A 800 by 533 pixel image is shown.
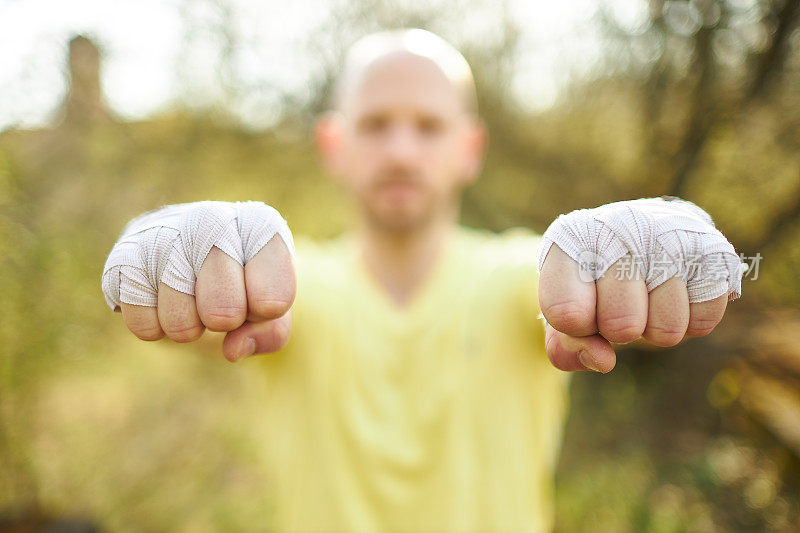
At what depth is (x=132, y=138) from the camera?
139 cm

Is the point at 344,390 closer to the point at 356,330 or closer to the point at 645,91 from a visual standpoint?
the point at 356,330

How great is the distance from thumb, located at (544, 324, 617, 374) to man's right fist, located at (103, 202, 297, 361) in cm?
23

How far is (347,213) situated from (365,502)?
1.13m

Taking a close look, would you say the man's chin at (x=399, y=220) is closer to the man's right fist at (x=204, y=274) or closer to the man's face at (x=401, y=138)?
the man's face at (x=401, y=138)

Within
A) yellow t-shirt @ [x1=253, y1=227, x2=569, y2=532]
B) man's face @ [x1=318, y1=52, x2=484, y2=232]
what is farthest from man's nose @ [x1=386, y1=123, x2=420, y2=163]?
yellow t-shirt @ [x1=253, y1=227, x2=569, y2=532]

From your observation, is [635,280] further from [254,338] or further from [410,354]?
[410,354]

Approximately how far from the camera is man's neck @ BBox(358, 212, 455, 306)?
1.00 m

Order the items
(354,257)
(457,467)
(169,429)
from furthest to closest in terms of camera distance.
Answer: (169,429)
(354,257)
(457,467)

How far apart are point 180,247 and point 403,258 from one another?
673 mm

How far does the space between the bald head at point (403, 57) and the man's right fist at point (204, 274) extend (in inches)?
26.8

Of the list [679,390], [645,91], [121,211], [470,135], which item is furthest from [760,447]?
[121,211]

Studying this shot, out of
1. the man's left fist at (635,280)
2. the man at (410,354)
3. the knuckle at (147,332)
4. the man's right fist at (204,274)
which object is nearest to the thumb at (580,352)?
the man's left fist at (635,280)

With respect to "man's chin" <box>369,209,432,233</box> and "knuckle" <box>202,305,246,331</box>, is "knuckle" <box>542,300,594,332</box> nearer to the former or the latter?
"knuckle" <box>202,305,246,331</box>

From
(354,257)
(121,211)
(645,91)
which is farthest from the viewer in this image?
(121,211)
